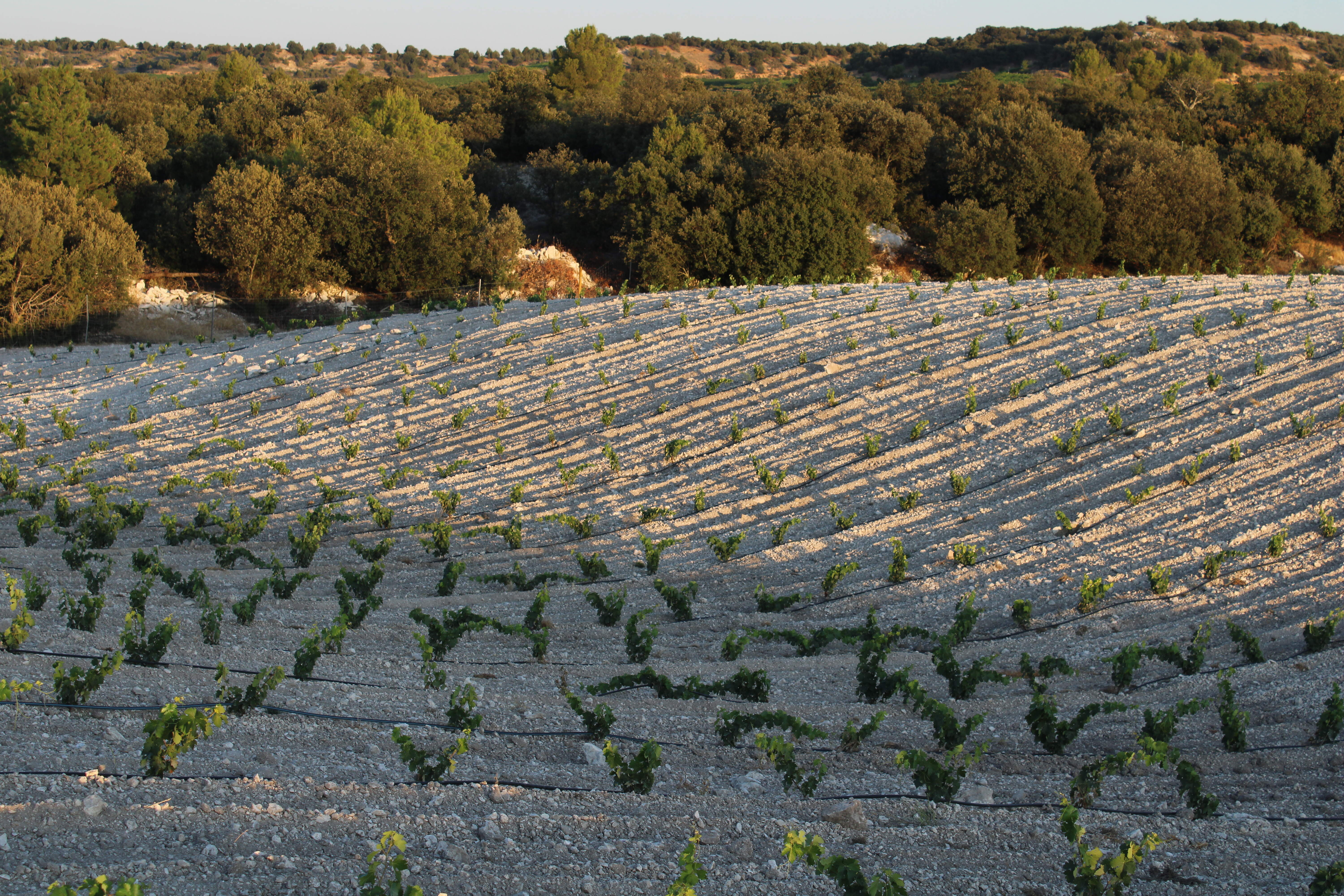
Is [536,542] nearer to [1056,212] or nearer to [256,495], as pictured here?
[256,495]

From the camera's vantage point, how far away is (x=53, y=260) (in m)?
20.5

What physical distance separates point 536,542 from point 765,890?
5221 millimetres

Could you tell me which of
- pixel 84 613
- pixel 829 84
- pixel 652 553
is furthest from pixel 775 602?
pixel 829 84

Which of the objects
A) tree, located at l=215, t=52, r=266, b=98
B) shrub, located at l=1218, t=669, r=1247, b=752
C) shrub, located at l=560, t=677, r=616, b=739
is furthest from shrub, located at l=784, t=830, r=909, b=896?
tree, located at l=215, t=52, r=266, b=98

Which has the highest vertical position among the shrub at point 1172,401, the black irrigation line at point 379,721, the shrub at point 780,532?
the shrub at point 1172,401

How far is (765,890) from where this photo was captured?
3.24 m

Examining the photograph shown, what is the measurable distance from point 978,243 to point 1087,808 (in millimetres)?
22432

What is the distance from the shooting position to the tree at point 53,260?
19859 mm

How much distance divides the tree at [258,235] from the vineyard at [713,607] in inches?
394

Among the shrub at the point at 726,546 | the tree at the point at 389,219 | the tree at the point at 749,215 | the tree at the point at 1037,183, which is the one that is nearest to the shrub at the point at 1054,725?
the shrub at the point at 726,546

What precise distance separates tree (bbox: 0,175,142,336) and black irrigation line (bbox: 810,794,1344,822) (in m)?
20.0

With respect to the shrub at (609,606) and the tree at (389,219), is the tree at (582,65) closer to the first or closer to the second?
the tree at (389,219)

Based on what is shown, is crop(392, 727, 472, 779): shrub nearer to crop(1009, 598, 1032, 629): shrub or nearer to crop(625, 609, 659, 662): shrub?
crop(625, 609, 659, 662): shrub

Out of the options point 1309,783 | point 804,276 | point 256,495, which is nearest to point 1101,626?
point 1309,783
